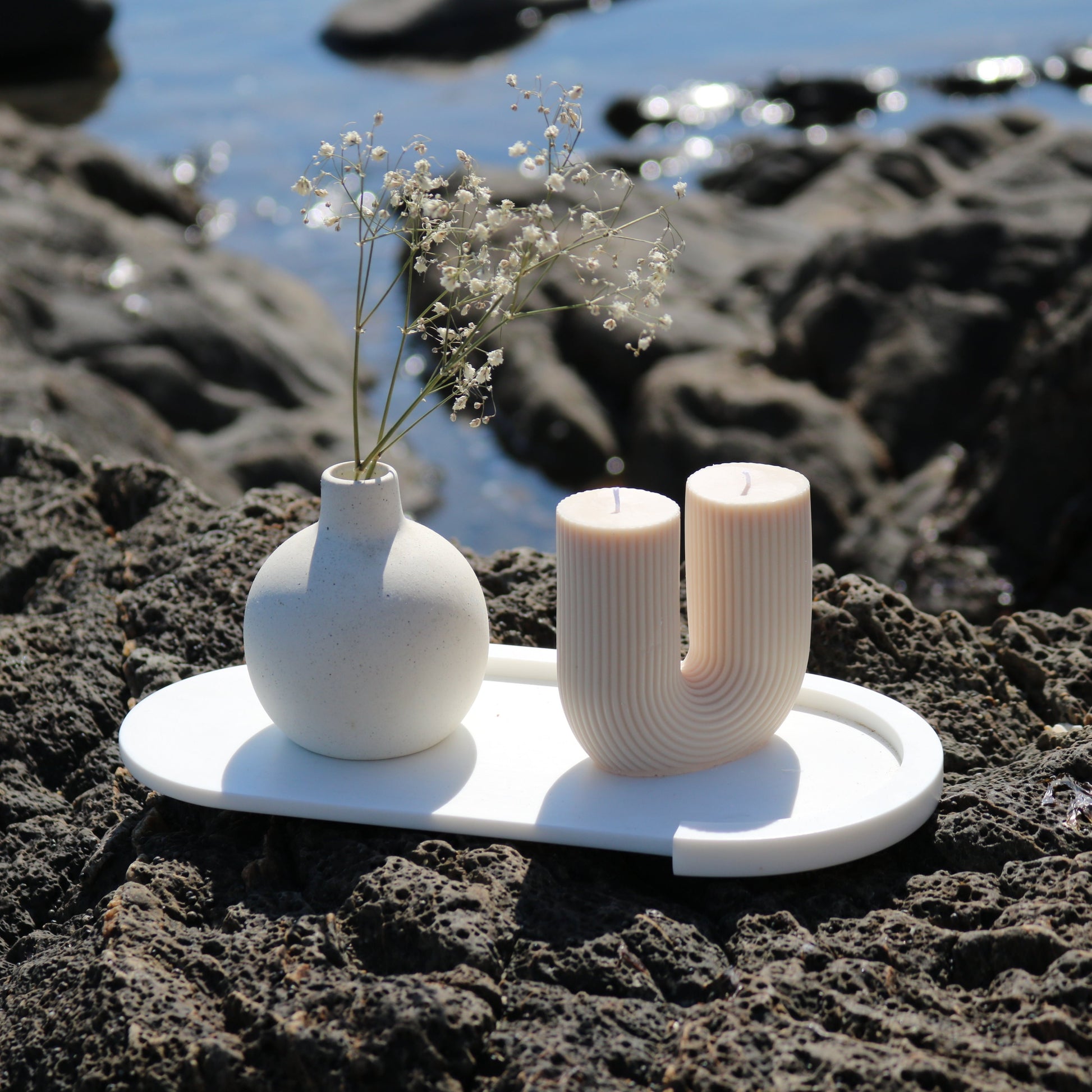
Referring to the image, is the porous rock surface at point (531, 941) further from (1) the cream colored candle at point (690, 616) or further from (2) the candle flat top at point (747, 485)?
(2) the candle flat top at point (747, 485)

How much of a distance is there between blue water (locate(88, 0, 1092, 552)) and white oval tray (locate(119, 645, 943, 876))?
7.45m

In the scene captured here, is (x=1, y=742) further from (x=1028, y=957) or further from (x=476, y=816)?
(x=1028, y=957)

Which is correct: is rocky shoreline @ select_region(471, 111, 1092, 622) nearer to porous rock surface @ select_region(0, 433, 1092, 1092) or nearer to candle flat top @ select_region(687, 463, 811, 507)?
porous rock surface @ select_region(0, 433, 1092, 1092)

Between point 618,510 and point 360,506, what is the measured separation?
469 mm

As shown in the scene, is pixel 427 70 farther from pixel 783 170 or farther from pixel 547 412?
pixel 547 412

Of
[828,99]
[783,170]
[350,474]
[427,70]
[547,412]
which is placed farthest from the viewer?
[427,70]

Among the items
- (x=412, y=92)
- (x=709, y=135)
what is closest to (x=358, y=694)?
(x=709, y=135)

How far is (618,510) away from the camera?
221cm

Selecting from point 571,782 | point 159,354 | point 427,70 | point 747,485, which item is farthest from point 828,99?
point 571,782

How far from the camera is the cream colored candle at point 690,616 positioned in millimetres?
2176

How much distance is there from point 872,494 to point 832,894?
4659mm

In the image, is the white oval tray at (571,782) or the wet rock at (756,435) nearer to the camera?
the white oval tray at (571,782)

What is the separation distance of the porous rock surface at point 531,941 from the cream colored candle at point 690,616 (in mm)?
251

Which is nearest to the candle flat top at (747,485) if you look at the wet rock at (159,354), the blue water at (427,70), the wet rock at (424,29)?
the wet rock at (159,354)
